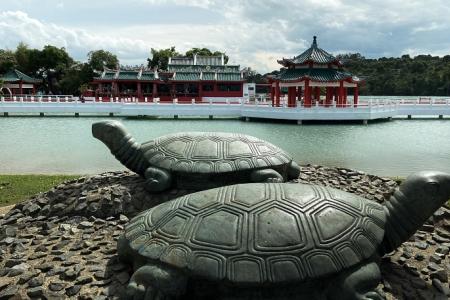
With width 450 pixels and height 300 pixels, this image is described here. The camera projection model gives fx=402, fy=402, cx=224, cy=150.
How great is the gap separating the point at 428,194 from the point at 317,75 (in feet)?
99.9

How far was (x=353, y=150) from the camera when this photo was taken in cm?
1864

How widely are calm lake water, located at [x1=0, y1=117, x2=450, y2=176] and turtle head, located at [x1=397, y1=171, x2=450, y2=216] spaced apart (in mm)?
9008

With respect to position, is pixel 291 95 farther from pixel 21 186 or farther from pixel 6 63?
pixel 6 63

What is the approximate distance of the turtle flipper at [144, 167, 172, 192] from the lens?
6727mm

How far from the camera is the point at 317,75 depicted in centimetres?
3353

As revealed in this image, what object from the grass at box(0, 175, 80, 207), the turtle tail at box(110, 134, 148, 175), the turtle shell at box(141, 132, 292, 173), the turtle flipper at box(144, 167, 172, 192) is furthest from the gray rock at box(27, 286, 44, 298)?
the grass at box(0, 175, 80, 207)

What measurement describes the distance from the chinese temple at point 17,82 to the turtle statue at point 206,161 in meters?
46.0

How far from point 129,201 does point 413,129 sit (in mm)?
27105

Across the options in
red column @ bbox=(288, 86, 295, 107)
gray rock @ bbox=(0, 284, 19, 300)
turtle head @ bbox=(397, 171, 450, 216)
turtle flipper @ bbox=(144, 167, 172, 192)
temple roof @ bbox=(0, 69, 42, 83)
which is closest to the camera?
turtle head @ bbox=(397, 171, 450, 216)

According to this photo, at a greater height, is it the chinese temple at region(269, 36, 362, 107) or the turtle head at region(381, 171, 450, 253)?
the chinese temple at region(269, 36, 362, 107)

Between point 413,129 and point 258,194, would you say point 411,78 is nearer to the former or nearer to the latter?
point 413,129

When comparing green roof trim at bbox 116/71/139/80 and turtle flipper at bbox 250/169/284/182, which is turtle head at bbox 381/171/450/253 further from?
green roof trim at bbox 116/71/139/80

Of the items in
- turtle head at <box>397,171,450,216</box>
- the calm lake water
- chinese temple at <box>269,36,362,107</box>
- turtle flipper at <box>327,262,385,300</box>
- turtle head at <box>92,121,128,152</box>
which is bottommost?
the calm lake water

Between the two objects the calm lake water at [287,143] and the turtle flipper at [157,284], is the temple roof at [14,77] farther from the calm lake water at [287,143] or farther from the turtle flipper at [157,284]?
the turtle flipper at [157,284]
